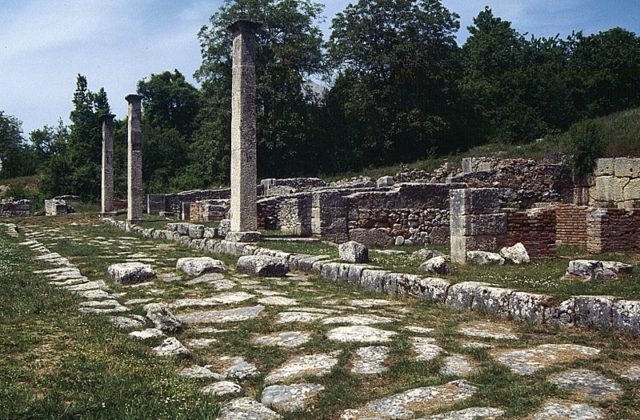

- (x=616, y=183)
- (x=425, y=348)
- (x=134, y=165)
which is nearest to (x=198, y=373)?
(x=425, y=348)

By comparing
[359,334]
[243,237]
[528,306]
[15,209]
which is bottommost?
[359,334]

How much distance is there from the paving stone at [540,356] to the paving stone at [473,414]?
952 mm

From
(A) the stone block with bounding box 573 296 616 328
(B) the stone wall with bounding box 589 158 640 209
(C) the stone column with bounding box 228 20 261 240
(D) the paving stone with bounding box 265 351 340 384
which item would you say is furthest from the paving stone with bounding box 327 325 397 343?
(B) the stone wall with bounding box 589 158 640 209

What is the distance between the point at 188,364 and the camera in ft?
17.3

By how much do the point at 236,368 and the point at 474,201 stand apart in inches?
301

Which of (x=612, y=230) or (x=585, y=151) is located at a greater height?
(x=585, y=151)

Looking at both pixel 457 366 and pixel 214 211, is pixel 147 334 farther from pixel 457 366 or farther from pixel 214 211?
pixel 214 211

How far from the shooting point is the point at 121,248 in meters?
16.0

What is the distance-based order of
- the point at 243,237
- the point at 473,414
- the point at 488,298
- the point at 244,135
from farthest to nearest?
the point at 244,135
the point at 243,237
the point at 488,298
the point at 473,414

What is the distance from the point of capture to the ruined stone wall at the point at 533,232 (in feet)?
39.3

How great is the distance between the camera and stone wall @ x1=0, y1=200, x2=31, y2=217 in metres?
36.0

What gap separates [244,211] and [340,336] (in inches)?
368

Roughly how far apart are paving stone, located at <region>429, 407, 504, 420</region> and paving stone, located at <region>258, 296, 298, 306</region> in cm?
409

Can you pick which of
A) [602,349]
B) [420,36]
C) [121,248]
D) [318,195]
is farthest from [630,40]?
[602,349]
